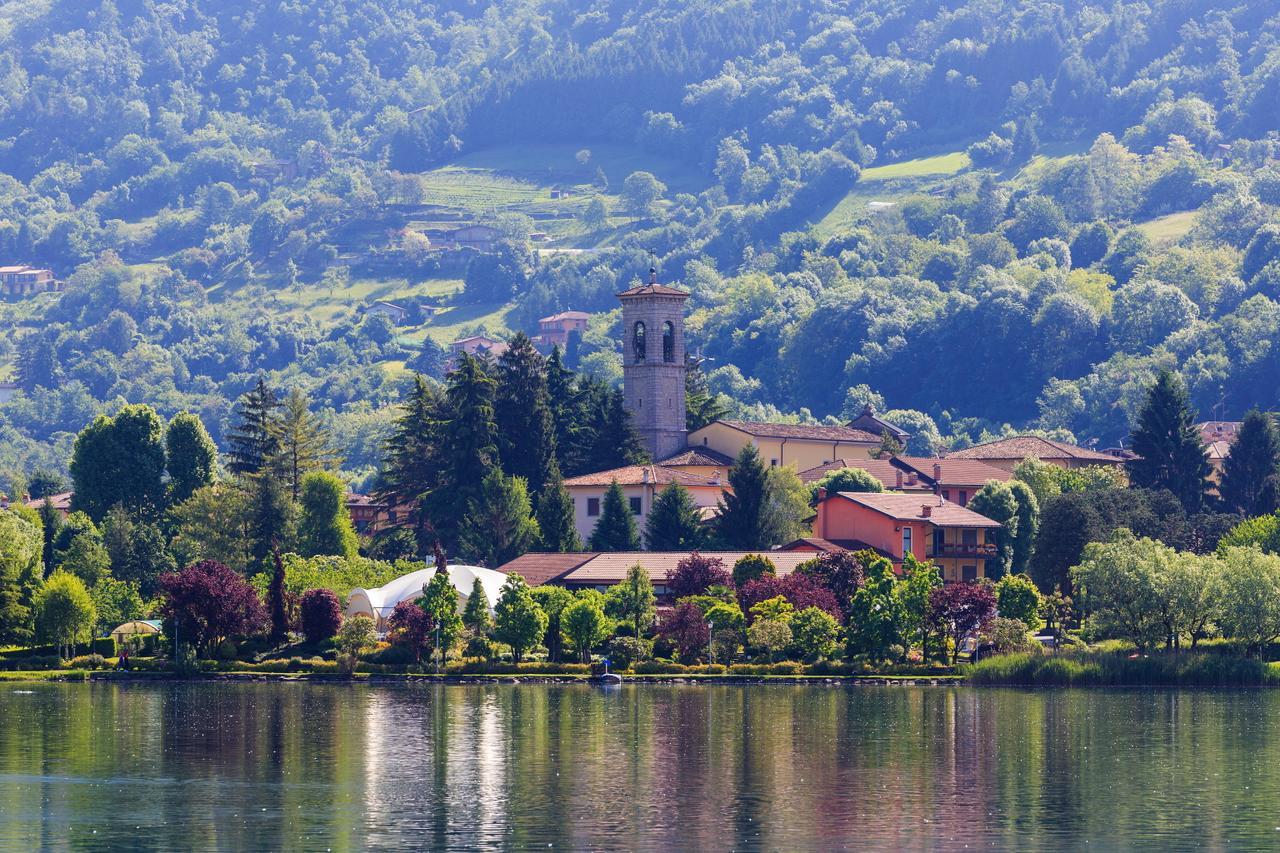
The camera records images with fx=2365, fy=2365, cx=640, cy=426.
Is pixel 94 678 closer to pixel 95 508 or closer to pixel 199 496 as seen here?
pixel 199 496

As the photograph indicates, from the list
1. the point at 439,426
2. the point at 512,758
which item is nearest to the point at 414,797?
the point at 512,758

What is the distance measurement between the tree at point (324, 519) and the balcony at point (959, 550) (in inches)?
1220

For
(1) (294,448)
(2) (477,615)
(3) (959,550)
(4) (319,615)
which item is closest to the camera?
(2) (477,615)

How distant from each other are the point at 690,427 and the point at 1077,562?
158 ft

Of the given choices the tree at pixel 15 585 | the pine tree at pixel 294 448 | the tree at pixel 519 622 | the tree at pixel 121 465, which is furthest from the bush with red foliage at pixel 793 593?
the tree at pixel 121 465

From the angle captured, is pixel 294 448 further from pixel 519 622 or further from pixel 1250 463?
pixel 1250 463

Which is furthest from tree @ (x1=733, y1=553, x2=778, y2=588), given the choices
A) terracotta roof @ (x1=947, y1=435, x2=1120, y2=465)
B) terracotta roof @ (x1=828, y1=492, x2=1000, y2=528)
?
terracotta roof @ (x1=947, y1=435, x2=1120, y2=465)

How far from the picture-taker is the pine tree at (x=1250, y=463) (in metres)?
137

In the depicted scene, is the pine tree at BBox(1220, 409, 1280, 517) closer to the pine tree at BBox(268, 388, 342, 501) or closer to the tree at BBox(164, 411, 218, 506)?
the pine tree at BBox(268, 388, 342, 501)

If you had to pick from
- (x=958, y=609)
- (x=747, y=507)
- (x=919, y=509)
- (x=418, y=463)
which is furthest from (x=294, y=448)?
(x=958, y=609)

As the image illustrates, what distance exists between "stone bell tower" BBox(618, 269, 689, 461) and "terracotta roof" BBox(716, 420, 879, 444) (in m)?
3.34

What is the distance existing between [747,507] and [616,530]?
275 inches

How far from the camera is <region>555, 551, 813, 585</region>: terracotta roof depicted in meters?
113

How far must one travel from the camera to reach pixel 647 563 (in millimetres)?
114938
